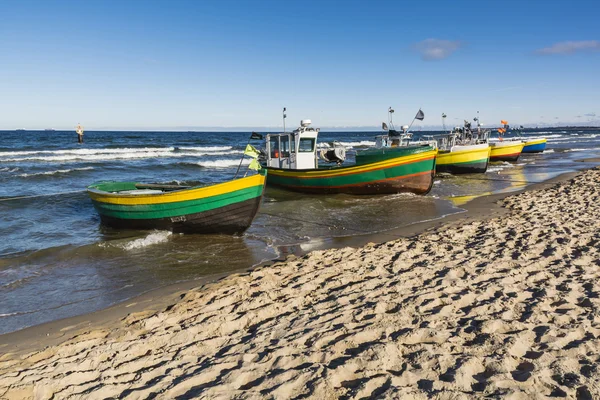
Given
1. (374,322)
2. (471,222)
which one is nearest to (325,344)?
(374,322)

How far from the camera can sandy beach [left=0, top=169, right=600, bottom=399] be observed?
338 cm

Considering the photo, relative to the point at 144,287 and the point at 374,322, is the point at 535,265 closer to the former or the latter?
the point at 374,322

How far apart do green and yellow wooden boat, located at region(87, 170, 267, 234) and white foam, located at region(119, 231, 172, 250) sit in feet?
0.56

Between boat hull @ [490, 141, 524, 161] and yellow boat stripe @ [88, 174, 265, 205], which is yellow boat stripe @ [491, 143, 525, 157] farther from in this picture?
yellow boat stripe @ [88, 174, 265, 205]

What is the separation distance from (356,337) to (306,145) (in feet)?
43.9

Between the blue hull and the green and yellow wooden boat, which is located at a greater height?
the blue hull

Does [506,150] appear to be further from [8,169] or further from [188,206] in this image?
[8,169]

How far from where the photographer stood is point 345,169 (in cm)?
1548

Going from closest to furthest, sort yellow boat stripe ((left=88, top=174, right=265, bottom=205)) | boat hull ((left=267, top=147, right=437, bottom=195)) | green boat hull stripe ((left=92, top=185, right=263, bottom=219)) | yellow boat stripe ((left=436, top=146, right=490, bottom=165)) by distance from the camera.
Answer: yellow boat stripe ((left=88, top=174, right=265, bottom=205)) < green boat hull stripe ((left=92, top=185, right=263, bottom=219)) < boat hull ((left=267, top=147, right=437, bottom=195)) < yellow boat stripe ((left=436, top=146, right=490, bottom=165))

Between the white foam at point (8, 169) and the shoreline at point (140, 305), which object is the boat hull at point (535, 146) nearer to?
the shoreline at point (140, 305)

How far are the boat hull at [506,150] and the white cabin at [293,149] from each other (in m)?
18.2

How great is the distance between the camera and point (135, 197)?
10266mm

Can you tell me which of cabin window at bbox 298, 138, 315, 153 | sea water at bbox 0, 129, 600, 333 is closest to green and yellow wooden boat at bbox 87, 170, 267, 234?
sea water at bbox 0, 129, 600, 333

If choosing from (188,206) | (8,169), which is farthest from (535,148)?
(8,169)
